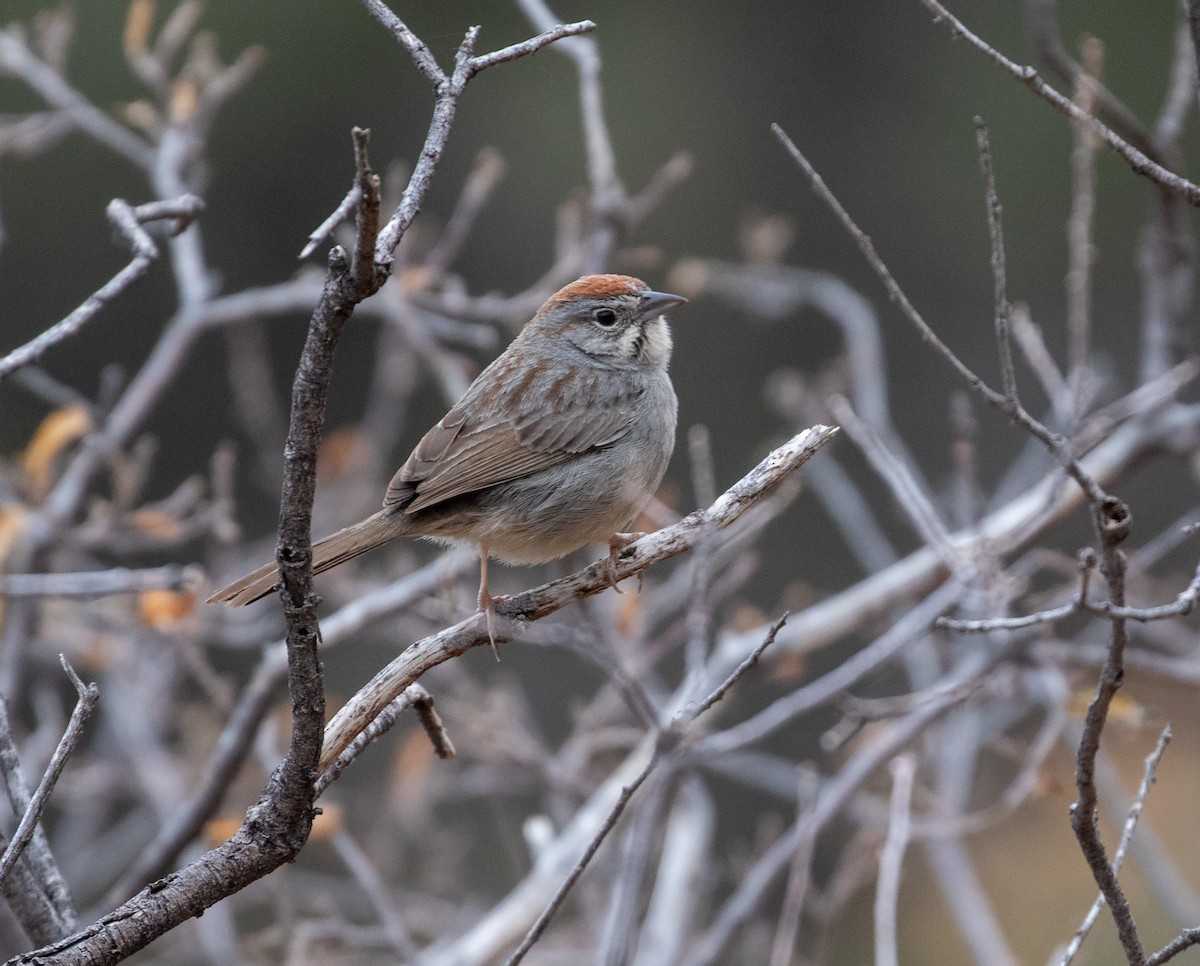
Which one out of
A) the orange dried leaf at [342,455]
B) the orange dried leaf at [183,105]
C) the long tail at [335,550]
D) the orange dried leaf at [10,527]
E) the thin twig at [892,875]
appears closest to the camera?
the thin twig at [892,875]

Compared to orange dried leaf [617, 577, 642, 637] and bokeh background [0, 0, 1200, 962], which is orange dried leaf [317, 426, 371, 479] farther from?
bokeh background [0, 0, 1200, 962]

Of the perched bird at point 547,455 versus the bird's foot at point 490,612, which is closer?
the bird's foot at point 490,612

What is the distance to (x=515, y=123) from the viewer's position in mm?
10477

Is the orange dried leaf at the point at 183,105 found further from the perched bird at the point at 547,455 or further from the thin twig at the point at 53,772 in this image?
the thin twig at the point at 53,772

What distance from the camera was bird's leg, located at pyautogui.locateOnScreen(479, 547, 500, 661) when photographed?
265cm

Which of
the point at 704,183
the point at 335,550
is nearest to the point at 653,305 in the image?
the point at 335,550

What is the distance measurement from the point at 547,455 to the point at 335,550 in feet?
2.21

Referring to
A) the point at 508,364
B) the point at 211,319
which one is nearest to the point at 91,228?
the point at 211,319

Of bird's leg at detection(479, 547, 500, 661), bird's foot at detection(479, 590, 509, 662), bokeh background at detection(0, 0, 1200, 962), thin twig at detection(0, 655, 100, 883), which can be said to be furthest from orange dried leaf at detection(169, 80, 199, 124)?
bokeh background at detection(0, 0, 1200, 962)

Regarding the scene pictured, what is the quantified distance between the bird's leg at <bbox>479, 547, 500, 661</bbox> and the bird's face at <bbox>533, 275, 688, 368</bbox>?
87cm

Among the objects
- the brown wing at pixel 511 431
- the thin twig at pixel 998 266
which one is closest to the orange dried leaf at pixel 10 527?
the brown wing at pixel 511 431

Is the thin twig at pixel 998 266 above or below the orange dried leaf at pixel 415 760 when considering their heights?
above

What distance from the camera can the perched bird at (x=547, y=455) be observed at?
365 cm

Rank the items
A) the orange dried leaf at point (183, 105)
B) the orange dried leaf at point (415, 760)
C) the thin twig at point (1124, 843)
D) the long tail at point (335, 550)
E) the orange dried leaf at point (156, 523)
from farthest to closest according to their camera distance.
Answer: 1. the orange dried leaf at point (415, 760)
2. the orange dried leaf at point (183, 105)
3. the orange dried leaf at point (156, 523)
4. the long tail at point (335, 550)
5. the thin twig at point (1124, 843)
